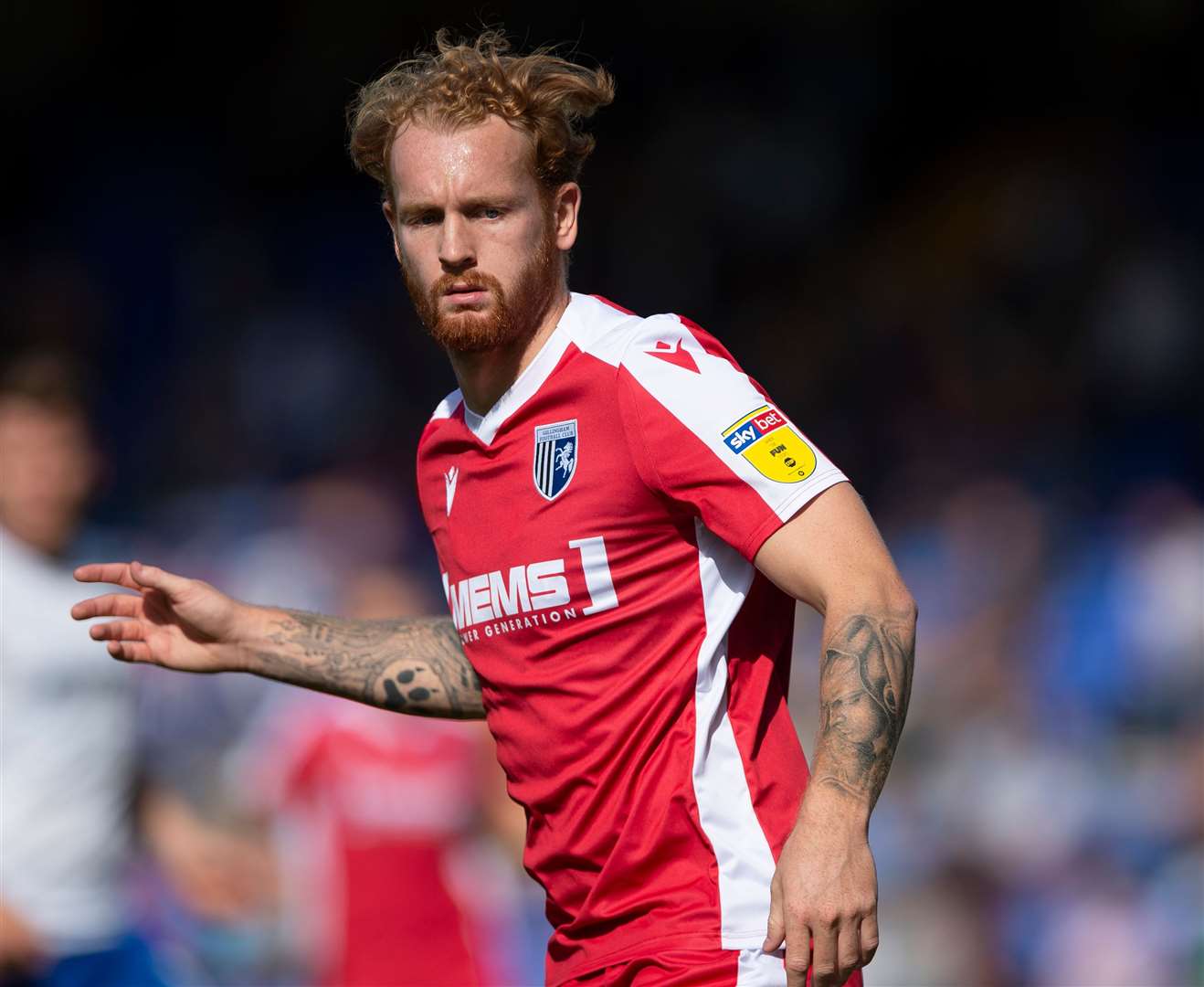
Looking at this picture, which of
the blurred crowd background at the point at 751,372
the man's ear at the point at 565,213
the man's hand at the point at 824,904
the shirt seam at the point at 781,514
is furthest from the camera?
the blurred crowd background at the point at 751,372

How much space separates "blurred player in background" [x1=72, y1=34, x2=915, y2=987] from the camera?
269 centimetres

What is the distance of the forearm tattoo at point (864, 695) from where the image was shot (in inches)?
104

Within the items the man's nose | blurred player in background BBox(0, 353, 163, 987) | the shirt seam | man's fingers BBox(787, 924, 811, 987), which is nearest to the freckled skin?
the man's nose

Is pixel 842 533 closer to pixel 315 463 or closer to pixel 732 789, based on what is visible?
pixel 732 789

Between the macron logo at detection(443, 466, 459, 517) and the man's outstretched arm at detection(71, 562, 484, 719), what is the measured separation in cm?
47

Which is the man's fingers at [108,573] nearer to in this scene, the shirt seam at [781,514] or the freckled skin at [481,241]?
the freckled skin at [481,241]

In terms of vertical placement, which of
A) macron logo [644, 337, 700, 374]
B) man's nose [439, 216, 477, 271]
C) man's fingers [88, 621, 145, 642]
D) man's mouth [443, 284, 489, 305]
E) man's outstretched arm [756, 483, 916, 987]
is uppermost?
man's nose [439, 216, 477, 271]

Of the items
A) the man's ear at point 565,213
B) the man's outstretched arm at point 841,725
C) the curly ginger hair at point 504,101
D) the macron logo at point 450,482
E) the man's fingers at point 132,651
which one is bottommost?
the man's outstretched arm at point 841,725

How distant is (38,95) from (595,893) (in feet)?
40.5

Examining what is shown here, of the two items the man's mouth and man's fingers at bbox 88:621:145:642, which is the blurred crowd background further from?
the man's mouth

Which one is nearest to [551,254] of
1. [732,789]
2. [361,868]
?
[732,789]

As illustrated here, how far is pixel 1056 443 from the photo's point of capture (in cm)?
1016

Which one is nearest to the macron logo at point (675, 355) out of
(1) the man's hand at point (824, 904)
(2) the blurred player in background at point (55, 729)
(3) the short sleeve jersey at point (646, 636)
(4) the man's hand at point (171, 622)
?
(3) the short sleeve jersey at point (646, 636)

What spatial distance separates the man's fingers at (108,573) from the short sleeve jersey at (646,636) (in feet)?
3.06
